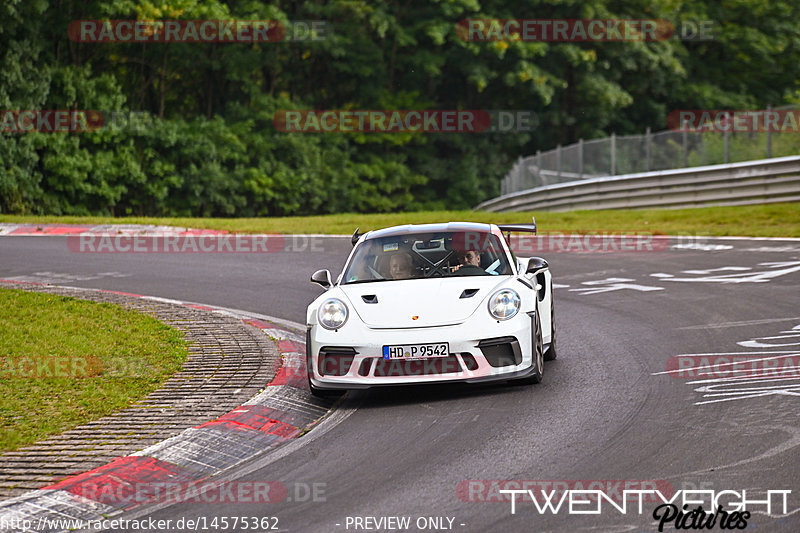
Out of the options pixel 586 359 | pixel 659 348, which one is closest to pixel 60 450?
pixel 586 359

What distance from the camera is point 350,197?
167 feet

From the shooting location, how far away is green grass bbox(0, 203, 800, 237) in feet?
75.2

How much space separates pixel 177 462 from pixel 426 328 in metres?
2.26

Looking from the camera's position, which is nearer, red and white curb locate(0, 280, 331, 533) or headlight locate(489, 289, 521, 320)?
red and white curb locate(0, 280, 331, 533)

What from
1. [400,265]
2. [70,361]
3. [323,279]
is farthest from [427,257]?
[70,361]

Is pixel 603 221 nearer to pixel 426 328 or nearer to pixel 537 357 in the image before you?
pixel 537 357

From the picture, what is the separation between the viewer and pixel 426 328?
26.9ft

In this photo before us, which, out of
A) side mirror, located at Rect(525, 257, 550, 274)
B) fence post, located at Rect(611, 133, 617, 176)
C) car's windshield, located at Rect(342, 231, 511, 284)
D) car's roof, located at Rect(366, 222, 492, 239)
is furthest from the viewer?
fence post, located at Rect(611, 133, 617, 176)

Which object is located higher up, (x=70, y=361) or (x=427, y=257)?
(x=427, y=257)

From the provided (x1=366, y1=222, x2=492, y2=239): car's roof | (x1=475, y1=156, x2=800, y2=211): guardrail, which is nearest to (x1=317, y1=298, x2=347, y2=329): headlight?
(x1=366, y1=222, x2=492, y2=239): car's roof

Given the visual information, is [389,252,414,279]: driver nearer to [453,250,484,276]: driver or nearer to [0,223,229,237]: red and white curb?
[453,250,484,276]: driver

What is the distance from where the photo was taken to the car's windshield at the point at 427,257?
9.34 meters

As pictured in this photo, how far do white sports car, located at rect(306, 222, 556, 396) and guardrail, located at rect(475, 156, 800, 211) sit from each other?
17.6m

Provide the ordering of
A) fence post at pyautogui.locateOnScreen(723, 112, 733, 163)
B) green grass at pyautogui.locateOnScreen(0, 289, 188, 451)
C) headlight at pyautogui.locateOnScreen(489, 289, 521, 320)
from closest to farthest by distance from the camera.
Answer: green grass at pyautogui.locateOnScreen(0, 289, 188, 451), headlight at pyautogui.locateOnScreen(489, 289, 521, 320), fence post at pyautogui.locateOnScreen(723, 112, 733, 163)
